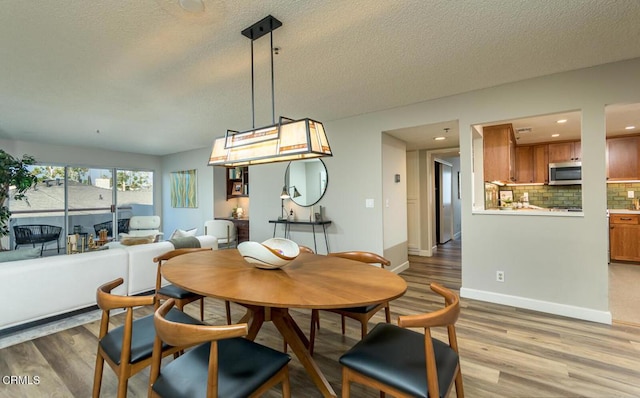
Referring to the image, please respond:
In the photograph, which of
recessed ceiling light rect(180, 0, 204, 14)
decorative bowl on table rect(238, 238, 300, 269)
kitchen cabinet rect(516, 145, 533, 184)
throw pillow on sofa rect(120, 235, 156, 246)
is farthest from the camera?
kitchen cabinet rect(516, 145, 533, 184)

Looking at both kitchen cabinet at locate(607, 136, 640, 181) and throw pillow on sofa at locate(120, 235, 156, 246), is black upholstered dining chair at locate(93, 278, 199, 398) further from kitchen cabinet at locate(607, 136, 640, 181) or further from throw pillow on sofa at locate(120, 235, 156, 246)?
kitchen cabinet at locate(607, 136, 640, 181)

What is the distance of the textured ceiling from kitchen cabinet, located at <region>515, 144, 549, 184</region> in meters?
3.48

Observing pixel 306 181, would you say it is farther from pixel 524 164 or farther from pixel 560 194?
pixel 560 194

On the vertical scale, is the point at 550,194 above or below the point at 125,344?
above

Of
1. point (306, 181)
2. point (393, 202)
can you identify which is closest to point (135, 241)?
point (306, 181)

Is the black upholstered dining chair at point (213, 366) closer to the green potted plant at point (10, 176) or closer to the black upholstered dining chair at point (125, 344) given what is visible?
the black upholstered dining chair at point (125, 344)

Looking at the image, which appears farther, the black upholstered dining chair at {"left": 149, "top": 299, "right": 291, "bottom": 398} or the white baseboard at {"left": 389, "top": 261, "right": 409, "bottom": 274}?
the white baseboard at {"left": 389, "top": 261, "right": 409, "bottom": 274}

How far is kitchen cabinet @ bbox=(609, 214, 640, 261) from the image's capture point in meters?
4.75

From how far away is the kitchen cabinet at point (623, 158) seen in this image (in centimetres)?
496

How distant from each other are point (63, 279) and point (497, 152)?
5.27m

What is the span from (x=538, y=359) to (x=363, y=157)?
9.24 feet

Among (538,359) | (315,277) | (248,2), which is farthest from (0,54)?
(538,359)

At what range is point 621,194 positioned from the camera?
17.0ft

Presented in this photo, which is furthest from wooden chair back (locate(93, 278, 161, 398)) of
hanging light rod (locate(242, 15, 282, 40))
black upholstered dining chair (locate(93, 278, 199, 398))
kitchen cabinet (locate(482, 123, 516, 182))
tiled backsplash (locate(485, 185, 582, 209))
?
tiled backsplash (locate(485, 185, 582, 209))
